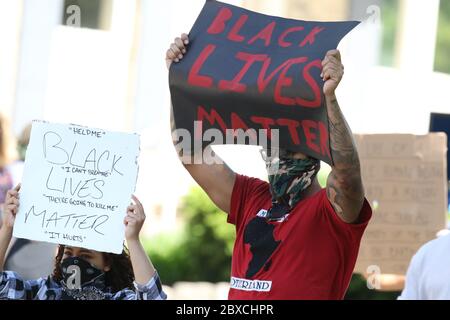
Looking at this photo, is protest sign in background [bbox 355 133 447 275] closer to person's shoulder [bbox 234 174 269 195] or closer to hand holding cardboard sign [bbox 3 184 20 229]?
person's shoulder [bbox 234 174 269 195]

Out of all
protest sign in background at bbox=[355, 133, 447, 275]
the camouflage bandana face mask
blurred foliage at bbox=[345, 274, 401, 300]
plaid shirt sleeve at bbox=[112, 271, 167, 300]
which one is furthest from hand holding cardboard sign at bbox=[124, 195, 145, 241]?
blurred foliage at bbox=[345, 274, 401, 300]

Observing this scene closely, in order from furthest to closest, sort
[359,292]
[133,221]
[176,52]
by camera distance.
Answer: [359,292] → [176,52] → [133,221]

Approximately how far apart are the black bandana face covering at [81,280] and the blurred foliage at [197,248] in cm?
626

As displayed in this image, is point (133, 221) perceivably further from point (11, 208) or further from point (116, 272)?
point (11, 208)

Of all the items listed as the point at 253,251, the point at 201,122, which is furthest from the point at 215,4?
the point at 253,251

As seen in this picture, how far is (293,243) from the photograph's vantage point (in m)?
3.97

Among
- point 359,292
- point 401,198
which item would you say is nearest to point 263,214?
point 401,198

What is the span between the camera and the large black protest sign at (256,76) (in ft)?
13.0

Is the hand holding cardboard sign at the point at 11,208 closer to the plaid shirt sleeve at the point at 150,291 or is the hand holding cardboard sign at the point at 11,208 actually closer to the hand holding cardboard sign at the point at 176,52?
the plaid shirt sleeve at the point at 150,291

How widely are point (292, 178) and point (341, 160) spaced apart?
28 centimetres

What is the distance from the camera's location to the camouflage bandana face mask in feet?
13.4

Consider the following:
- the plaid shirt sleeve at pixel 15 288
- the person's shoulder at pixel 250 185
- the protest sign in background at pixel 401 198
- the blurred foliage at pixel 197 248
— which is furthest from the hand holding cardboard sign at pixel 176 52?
the blurred foliage at pixel 197 248

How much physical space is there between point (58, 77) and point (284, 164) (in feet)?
26.7

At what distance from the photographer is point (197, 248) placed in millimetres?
11086
